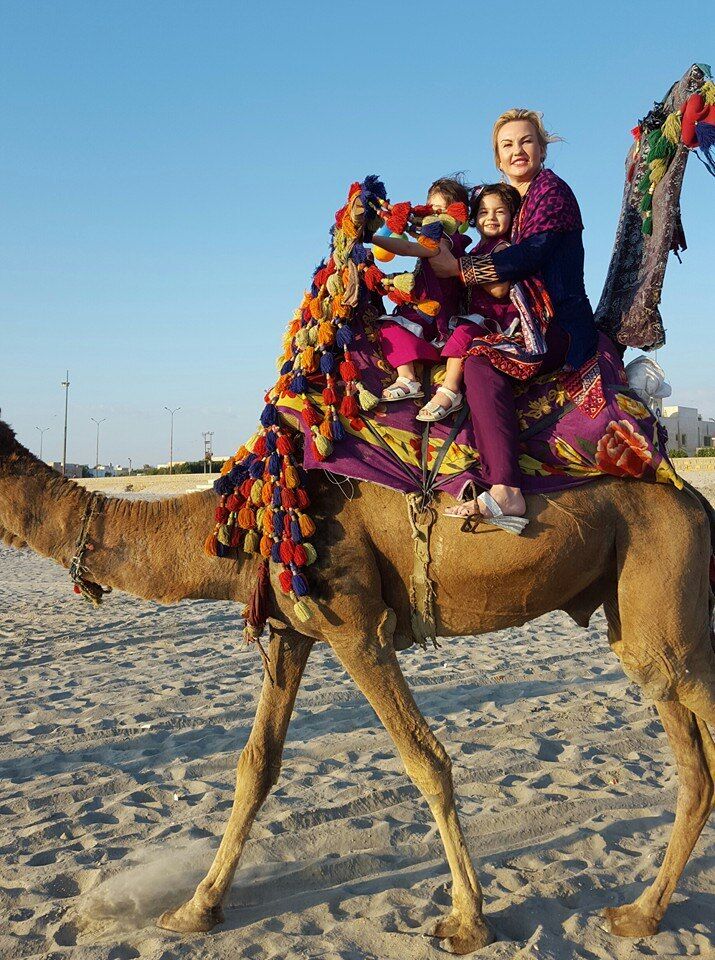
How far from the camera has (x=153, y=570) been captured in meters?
3.95

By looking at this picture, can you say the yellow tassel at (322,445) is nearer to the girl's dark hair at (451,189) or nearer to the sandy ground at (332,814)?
the girl's dark hair at (451,189)

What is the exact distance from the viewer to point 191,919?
3834 millimetres

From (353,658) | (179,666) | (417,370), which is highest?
(417,370)

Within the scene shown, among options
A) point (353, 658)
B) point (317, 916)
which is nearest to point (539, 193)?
point (353, 658)

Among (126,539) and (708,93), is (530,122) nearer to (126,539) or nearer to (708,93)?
(708,93)

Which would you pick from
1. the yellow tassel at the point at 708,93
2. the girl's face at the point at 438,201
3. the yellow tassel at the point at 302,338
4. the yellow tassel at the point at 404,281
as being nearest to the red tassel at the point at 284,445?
the yellow tassel at the point at 302,338

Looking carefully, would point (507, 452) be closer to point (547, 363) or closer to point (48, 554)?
point (547, 363)

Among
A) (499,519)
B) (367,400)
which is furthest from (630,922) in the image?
→ (367,400)

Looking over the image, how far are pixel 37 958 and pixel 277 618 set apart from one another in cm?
173

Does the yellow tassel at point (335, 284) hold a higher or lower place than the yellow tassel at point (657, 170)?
lower

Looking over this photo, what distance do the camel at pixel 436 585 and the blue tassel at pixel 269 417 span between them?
0.31 meters

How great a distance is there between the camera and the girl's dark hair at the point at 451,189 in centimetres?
406

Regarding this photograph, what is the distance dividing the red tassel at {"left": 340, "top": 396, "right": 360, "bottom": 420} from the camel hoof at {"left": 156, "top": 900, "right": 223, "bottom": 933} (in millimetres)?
2384

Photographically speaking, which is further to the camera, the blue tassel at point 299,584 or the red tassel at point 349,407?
the red tassel at point 349,407
